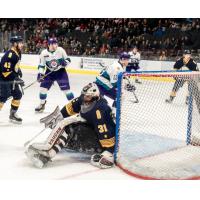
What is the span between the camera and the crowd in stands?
1016 cm

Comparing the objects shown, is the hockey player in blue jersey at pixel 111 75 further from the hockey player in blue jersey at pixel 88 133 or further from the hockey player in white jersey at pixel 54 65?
the hockey player in blue jersey at pixel 88 133

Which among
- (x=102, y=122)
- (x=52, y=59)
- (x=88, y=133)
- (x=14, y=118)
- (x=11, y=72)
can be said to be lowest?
(x=14, y=118)

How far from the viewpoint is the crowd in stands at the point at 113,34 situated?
10156 mm

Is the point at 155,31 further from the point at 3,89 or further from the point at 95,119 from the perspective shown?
the point at 95,119

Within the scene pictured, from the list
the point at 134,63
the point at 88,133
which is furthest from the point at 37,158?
the point at 134,63

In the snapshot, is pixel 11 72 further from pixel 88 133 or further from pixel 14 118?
pixel 88 133

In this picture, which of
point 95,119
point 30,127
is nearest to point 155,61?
point 30,127

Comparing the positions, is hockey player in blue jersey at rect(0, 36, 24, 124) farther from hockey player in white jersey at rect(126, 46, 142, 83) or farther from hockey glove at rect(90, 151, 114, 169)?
hockey player in white jersey at rect(126, 46, 142, 83)

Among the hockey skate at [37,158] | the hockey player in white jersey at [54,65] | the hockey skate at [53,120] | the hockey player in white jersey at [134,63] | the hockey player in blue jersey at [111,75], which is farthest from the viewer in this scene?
the hockey player in white jersey at [134,63]

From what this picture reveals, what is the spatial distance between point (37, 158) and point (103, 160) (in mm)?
526

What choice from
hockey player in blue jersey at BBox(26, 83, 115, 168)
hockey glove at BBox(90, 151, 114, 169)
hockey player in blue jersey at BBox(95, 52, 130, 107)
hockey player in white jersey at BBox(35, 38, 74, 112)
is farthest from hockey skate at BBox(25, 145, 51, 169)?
hockey player in white jersey at BBox(35, 38, 74, 112)

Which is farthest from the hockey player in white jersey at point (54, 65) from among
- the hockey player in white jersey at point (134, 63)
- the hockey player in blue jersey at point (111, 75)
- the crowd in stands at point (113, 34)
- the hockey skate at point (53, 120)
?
the crowd in stands at point (113, 34)

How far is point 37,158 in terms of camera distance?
132 inches

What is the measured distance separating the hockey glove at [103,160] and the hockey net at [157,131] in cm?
8
